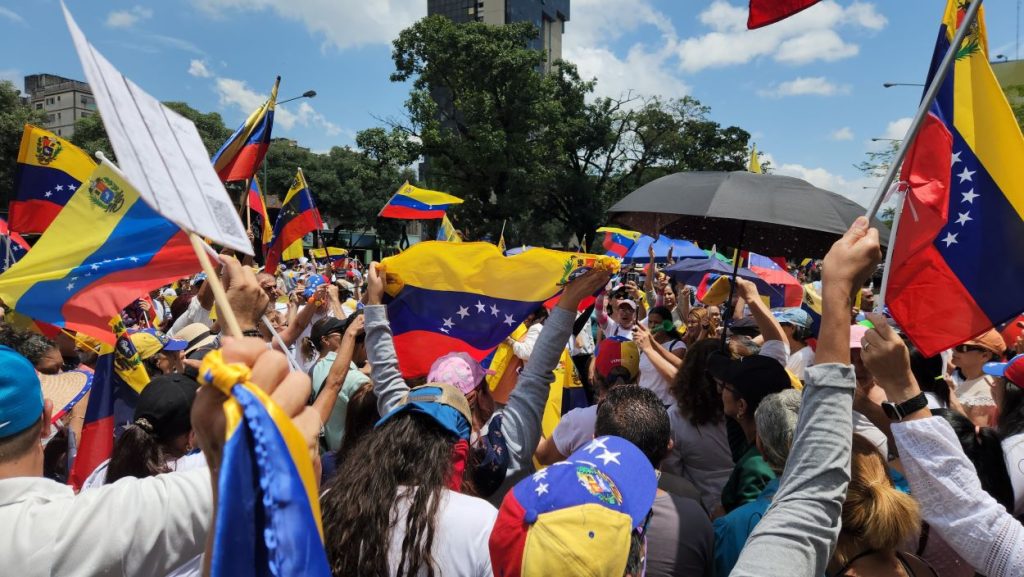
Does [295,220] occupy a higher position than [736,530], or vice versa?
[295,220]

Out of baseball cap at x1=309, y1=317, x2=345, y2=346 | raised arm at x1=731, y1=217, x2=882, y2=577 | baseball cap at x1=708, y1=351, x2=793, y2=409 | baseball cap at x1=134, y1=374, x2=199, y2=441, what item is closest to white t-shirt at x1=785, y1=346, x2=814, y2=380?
baseball cap at x1=708, y1=351, x2=793, y2=409

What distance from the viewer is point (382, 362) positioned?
2.96 meters

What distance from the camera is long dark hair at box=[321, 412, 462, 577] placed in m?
A: 1.87

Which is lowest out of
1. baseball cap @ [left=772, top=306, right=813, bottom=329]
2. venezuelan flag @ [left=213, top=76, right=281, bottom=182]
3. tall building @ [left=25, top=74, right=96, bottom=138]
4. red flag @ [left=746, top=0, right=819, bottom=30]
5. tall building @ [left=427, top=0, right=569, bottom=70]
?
baseball cap @ [left=772, top=306, right=813, bottom=329]

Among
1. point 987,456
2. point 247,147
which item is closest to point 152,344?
point 247,147

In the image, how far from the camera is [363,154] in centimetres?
2978

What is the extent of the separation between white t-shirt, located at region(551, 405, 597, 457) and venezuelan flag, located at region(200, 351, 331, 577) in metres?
2.43

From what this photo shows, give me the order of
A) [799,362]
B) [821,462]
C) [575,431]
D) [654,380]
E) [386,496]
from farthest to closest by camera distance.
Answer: [799,362], [654,380], [575,431], [386,496], [821,462]

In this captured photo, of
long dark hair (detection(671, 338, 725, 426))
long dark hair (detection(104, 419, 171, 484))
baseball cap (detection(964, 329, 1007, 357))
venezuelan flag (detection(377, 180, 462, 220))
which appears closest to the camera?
long dark hair (detection(104, 419, 171, 484))

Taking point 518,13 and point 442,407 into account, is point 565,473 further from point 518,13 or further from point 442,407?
point 518,13

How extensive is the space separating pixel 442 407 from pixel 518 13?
70100 millimetres

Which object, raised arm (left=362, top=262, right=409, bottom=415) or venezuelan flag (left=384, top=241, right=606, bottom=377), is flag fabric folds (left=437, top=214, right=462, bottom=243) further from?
raised arm (left=362, top=262, right=409, bottom=415)

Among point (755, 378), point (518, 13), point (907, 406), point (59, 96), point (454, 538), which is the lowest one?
point (454, 538)

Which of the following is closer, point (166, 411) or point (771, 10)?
point (166, 411)
